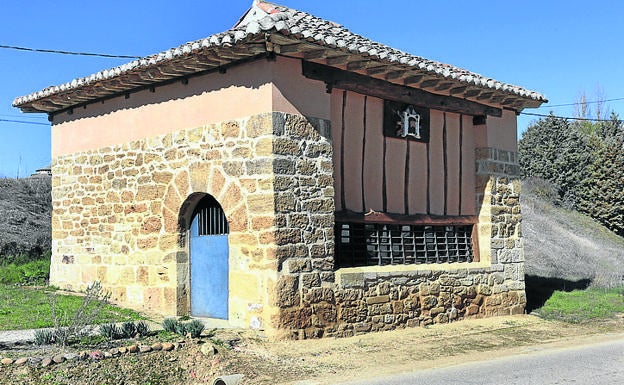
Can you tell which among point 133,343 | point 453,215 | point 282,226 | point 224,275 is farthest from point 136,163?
point 453,215

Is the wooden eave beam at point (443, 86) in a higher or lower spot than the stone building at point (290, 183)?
higher

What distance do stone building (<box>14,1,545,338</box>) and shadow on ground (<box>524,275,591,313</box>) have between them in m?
1.28

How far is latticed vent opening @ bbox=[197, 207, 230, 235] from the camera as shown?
33.6 feet

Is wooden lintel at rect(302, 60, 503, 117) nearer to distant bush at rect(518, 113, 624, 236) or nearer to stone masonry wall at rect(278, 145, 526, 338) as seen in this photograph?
stone masonry wall at rect(278, 145, 526, 338)

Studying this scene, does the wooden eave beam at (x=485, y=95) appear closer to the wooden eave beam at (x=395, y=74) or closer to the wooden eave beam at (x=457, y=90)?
the wooden eave beam at (x=457, y=90)

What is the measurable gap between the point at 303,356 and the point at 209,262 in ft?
8.56

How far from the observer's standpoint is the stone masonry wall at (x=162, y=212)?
9266 millimetres

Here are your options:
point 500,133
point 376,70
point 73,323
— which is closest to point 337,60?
point 376,70

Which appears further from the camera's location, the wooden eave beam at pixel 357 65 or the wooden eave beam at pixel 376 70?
the wooden eave beam at pixel 376 70

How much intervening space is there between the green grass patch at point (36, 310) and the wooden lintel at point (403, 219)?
11.2 feet

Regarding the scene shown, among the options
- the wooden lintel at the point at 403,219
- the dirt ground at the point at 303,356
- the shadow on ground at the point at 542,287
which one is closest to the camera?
the dirt ground at the point at 303,356

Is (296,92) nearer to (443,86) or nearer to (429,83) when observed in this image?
(429,83)

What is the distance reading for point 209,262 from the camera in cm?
1036

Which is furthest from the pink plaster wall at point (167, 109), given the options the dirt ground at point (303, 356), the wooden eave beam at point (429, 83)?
the dirt ground at point (303, 356)
